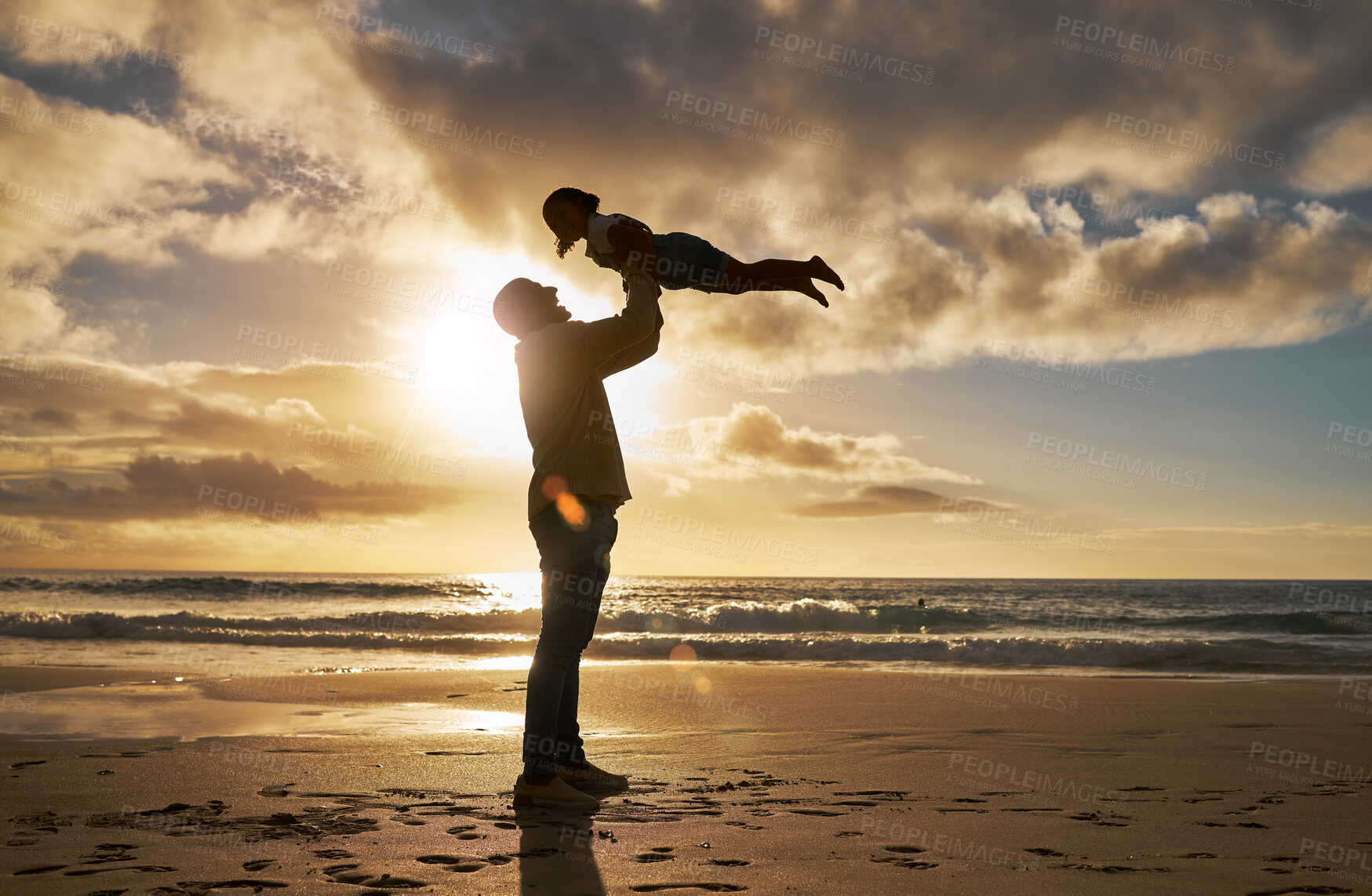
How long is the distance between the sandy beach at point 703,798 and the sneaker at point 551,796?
0.08m

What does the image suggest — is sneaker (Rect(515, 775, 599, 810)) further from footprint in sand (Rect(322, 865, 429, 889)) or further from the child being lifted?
the child being lifted

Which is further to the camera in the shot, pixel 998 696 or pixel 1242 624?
pixel 1242 624

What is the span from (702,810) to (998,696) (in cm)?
517

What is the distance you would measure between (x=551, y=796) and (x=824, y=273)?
2.24m

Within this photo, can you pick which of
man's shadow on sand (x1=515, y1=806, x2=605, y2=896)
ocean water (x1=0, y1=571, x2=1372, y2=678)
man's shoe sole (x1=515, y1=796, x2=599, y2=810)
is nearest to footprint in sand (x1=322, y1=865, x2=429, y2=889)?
man's shadow on sand (x1=515, y1=806, x2=605, y2=896)

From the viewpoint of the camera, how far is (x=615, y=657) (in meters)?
12.6

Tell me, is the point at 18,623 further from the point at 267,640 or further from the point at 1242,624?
the point at 1242,624

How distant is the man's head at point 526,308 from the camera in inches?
129

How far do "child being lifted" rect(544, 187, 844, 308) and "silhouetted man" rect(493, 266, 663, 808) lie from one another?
118 mm

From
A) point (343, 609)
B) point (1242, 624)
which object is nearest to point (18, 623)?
point (343, 609)

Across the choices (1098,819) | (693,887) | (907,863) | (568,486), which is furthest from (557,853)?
(1098,819)

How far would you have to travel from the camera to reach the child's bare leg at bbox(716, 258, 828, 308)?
2758 mm

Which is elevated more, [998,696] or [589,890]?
→ [589,890]

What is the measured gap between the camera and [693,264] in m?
2.78
